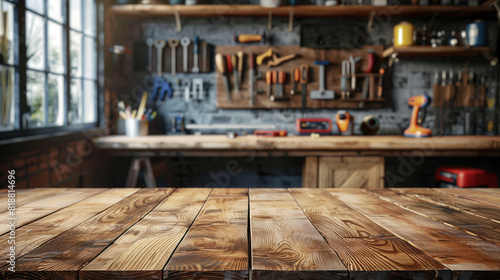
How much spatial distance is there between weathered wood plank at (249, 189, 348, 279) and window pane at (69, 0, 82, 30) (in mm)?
2601

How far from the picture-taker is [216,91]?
3504 millimetres

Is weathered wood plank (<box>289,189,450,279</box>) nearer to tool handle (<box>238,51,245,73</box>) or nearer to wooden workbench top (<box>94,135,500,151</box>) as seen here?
wooden workbench top (<box>94,135,500,151</box>)

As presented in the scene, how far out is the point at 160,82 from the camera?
3.50 meters

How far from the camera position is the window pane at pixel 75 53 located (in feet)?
9.31

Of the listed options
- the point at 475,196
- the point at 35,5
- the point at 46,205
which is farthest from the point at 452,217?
the point at 35,5

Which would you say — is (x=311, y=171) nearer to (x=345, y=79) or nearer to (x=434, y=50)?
(x=345, y=79)

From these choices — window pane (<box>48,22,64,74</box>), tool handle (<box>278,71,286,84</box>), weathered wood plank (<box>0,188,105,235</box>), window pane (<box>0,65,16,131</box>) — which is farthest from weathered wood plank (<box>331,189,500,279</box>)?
tool handle (<box>278,71,286,84</box>)

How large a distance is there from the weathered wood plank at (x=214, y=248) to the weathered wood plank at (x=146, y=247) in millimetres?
22

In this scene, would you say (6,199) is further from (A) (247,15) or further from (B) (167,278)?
(A) (247,15)

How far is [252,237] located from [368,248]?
0.23m

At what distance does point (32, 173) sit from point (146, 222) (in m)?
1.69

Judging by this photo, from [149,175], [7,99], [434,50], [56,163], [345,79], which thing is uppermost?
[434,50]

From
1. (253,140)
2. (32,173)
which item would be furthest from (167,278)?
(253,140)

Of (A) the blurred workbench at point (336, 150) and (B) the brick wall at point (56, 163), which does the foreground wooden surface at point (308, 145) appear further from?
(B) the brick wall at point (56, 163)
